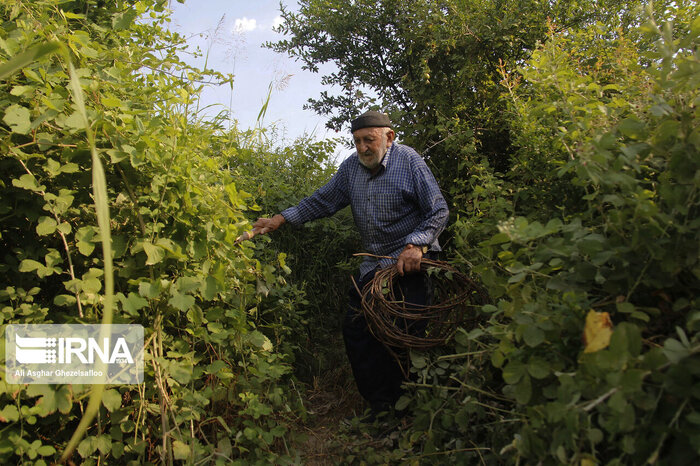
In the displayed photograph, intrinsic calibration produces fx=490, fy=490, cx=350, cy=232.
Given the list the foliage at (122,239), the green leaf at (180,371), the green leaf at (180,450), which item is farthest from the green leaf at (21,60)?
the green leaf at (180,450)

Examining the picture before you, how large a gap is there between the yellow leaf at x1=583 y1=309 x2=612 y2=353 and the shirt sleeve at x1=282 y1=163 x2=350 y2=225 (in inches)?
93.4

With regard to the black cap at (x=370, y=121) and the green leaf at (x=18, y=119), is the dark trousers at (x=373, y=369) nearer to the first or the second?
the black cap at (x=370, y=121)

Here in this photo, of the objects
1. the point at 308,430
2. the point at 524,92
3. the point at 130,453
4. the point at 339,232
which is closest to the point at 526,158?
the point at 524,92

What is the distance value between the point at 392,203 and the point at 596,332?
2.07m

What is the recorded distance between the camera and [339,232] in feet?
12.4

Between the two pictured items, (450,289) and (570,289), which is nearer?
(570,289)

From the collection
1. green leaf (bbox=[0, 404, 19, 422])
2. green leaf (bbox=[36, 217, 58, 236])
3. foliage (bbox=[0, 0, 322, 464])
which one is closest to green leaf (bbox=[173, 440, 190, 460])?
foliage (bbox=[0, 0, 322, 464])

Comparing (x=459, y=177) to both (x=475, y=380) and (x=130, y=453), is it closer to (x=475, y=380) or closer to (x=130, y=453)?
(x=475, y=380)

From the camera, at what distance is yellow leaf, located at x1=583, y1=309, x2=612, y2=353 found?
1.16 meters

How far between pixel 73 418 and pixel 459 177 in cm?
296

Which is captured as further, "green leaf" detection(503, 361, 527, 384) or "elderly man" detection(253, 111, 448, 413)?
"elderly man" detection(253, 111, 448, 413)

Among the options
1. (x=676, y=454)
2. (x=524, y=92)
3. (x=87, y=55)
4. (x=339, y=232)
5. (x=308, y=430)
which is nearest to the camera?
(x=676, y=454)

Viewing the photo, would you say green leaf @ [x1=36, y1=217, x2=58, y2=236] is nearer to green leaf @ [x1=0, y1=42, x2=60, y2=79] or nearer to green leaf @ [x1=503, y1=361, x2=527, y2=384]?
green leaf @ [x1=0, y1=42, x2=60, y2=79]

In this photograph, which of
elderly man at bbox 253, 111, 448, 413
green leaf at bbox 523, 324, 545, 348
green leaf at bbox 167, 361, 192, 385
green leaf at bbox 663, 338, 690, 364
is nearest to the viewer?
green leaf at bbox 663, 338, 690, 364
